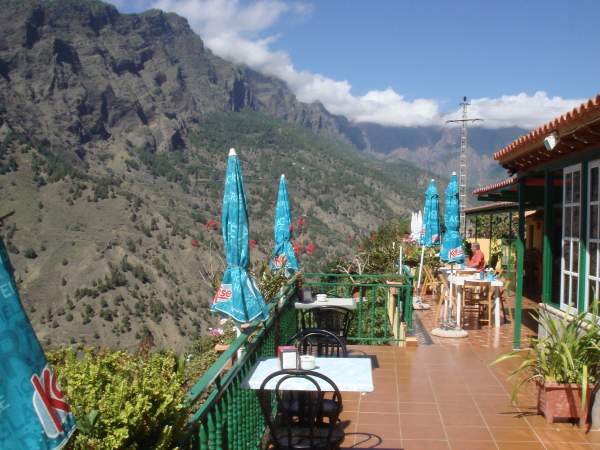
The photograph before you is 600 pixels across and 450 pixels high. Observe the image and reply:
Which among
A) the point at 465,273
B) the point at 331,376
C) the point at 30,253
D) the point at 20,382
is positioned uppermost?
the point at 465,273

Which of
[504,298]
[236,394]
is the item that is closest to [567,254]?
[504,298]

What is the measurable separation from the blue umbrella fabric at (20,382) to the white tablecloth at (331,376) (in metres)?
1.89

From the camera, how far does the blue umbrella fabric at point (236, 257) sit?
4.42 m

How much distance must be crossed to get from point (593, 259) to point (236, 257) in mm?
3434

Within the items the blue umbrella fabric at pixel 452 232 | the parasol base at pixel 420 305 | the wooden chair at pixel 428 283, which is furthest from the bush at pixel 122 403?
the wooden chair at pixel 428 283

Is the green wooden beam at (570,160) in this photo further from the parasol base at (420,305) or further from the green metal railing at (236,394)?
the parasol base at (420,305)

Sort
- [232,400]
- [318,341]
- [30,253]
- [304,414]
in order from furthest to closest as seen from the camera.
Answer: [30,253] → [318,341] → [304,414] → [232,400]

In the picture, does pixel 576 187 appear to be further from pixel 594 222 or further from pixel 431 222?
pixel 431 222

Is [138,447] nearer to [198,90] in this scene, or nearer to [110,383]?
[110,383]

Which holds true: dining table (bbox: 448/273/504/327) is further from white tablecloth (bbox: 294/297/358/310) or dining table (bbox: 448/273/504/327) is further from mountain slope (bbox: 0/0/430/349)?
mountain slope (bbox: 0/0/430/349)

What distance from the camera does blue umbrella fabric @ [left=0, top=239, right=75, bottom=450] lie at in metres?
1.26

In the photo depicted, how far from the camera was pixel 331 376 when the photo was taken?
11.1ft

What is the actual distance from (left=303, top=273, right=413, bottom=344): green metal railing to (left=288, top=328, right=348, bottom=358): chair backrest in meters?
1.91

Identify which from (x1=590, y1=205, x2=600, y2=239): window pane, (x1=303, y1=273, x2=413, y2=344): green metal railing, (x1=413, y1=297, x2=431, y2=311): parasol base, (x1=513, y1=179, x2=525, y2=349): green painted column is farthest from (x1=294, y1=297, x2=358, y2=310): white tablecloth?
(x1=413, y1=297, x2=431, y2=311): parasol base
